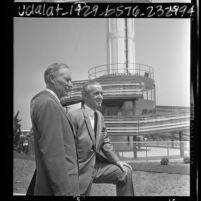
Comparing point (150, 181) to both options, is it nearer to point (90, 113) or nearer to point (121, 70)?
point (90, 113)

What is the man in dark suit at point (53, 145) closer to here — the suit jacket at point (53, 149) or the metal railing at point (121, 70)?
the suit jacket at point (53, 149)

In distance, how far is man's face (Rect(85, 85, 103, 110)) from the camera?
3818 mm

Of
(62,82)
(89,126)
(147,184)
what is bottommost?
(147,184)

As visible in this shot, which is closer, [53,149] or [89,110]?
[53,149]

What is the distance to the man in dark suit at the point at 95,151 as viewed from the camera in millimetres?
3748

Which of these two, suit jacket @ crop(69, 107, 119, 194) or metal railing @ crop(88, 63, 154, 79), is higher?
metal railing @ crop(88, 63, 154, 79)

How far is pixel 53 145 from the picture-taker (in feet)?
11.9

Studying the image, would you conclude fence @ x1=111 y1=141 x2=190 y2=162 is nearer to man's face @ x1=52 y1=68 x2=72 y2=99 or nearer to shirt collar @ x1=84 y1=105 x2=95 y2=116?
shirt collar @ x1=84 y1=105 x2=95 y2=116

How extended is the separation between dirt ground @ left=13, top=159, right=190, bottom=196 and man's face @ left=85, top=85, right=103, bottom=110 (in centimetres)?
71

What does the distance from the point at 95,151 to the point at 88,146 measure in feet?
0.27

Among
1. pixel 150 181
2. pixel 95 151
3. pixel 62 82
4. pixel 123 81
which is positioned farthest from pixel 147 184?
pixel 62 82

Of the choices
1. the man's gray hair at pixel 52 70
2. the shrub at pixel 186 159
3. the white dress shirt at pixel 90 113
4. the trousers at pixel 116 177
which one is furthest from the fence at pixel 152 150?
the man's gray hair at pixel 52 70

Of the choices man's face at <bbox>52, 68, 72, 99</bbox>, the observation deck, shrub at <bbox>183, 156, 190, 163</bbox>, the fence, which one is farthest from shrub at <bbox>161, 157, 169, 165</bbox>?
man's face at <bbox>52, 68, 72, 99</bbox>

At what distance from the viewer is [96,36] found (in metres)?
3.90
